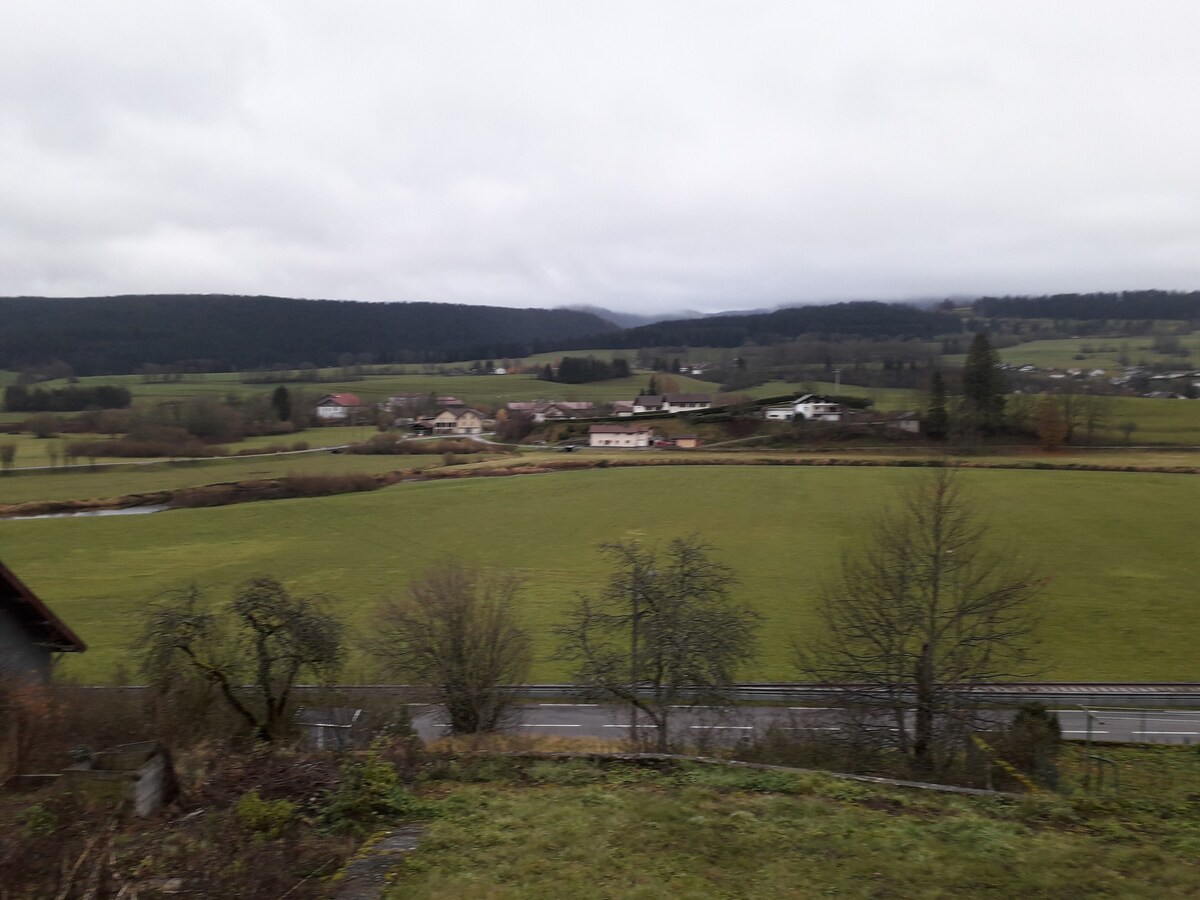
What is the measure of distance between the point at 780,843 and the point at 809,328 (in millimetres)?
187300

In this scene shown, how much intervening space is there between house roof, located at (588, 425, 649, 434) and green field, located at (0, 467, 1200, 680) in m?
24.0

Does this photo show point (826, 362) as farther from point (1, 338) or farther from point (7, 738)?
point (1, 338)

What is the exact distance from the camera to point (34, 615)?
39.0ft

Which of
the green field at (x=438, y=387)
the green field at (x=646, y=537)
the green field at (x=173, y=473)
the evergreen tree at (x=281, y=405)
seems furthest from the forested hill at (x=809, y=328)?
the green field at (x=646, y=537)

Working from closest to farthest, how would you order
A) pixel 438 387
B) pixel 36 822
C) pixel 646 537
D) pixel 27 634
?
pixel 36 822
pixel 27 634
pixel 646 537
pixel 438 387

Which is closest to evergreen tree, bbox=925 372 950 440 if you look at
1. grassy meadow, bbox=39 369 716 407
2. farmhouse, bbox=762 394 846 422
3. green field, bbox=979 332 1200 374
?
farmhouse, bbox=762 394 846 422

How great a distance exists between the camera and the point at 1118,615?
82.7 ft

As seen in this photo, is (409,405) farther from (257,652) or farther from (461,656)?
(257,652)

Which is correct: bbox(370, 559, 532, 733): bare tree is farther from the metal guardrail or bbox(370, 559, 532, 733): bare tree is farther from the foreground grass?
the foreground grass

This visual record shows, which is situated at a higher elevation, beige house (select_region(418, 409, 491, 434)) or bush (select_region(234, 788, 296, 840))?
bush (select_region(234, 788, 296, 840))

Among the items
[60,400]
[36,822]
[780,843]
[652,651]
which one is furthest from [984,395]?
[60,400]

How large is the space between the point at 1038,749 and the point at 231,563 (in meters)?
35.2

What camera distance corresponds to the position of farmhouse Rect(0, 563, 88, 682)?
11.4 metres

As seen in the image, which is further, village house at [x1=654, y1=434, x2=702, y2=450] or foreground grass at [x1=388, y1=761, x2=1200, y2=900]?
village house at [x1=654, y1=434, x2=702, y2=450]
